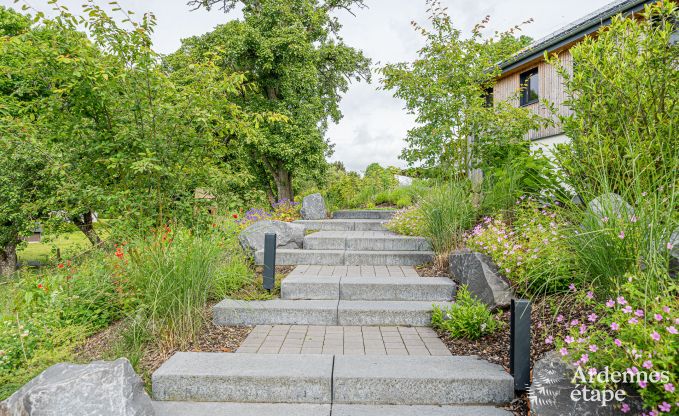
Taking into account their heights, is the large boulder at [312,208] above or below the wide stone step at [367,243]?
above

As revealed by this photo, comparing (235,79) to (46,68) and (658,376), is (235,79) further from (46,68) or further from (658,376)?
(658,376)

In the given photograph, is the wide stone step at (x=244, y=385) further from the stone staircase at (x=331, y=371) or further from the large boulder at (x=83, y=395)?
the large boulder at (x=83, y=395)

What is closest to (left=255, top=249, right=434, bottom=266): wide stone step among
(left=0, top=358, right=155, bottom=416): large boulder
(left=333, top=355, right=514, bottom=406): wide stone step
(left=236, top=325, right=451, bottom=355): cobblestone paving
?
(left=236, top=325, right=451, bottom=355): cobblestone paving

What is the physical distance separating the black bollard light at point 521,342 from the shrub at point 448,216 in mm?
2303

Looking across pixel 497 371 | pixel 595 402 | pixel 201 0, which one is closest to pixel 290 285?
pixel 497 371

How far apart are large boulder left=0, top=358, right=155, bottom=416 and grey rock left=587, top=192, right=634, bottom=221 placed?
2858 millimetres

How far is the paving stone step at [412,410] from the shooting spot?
7.21ft

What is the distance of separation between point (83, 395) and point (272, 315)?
5.65 ft

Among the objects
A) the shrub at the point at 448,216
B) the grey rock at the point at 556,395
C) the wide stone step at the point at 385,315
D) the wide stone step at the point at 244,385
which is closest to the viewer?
the grey rock at the point at 556,395

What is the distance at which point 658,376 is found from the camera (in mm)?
1511

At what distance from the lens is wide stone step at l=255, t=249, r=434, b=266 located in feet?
16.3

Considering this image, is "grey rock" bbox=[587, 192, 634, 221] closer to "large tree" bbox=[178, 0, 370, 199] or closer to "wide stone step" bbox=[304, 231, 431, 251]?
"wide stone step" bbox=[304, 231, 431, 251]

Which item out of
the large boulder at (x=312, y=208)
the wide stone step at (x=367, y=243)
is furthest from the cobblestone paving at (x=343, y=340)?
the large boulder at (x=312, y=208)

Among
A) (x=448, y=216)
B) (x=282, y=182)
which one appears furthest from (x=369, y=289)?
(x=282, y=182)
